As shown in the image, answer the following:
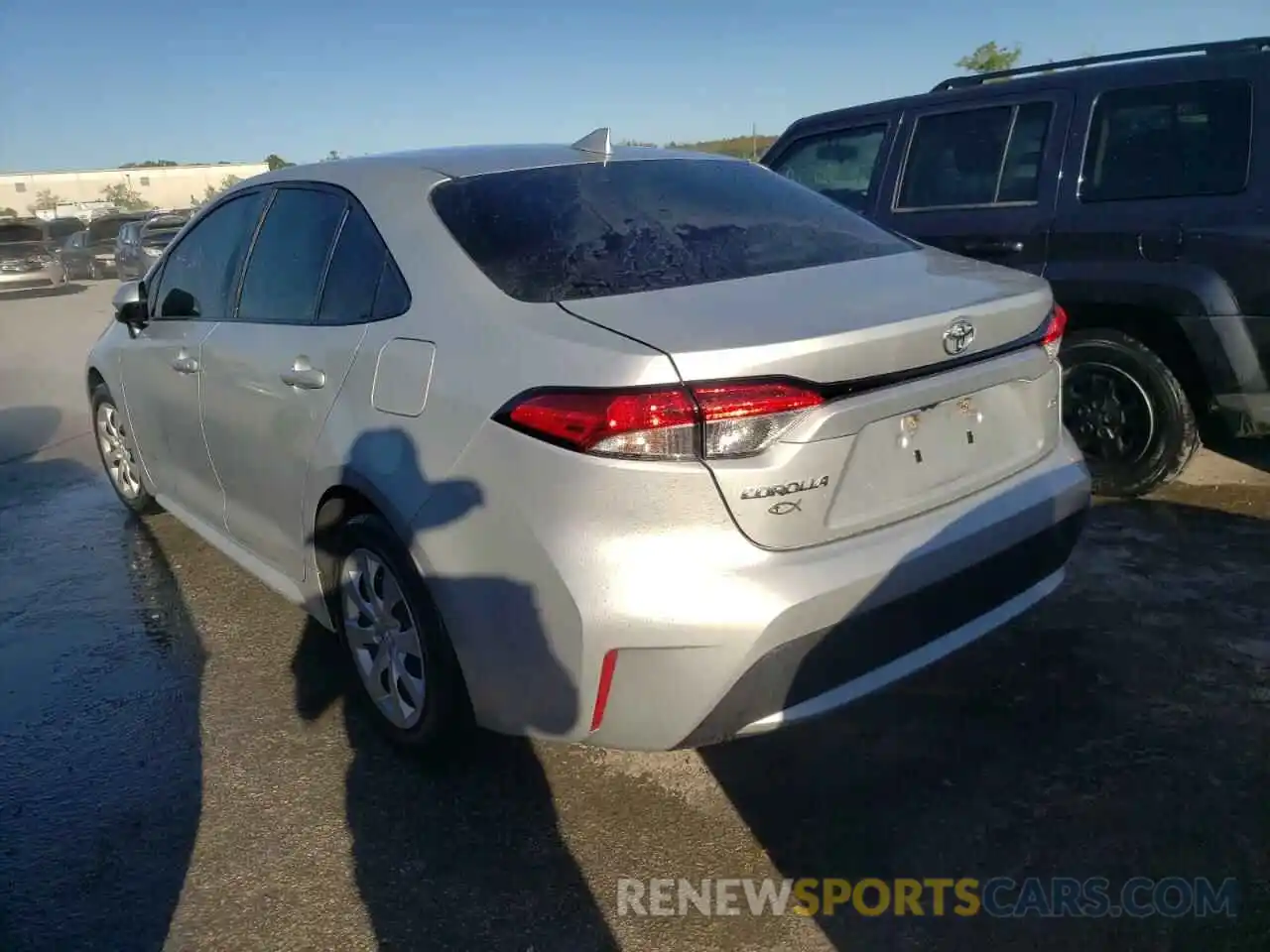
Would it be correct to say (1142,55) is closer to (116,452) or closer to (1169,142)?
(1169,142)

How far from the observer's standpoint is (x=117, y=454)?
17.0 ft

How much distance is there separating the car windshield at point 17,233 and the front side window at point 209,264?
1909 centimetres

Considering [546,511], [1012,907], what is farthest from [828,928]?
[546,511]

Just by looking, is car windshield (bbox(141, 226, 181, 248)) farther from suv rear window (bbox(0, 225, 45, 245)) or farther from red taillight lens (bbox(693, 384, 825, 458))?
red taillight lens (bbox(693, 384, 825, 458))

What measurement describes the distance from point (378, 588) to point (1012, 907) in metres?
1.79

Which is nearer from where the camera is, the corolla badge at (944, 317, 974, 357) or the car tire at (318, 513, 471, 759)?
the corolla badge at (944, 317, 974, 357)

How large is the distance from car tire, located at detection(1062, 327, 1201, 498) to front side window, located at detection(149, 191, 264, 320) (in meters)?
3.49

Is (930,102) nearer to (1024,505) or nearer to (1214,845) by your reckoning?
(1024,505)

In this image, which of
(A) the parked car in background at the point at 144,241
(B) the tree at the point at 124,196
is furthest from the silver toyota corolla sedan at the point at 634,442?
(B) the tree at the point at 124,196

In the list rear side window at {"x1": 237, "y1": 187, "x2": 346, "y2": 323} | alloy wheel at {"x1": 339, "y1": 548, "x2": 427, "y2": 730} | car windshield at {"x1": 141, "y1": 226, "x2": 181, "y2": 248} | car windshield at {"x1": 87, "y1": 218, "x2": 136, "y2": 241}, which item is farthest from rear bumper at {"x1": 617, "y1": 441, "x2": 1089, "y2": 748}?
car windshield at {"x1": 87, "y1": 218, "x2": 136, "y2": 241}

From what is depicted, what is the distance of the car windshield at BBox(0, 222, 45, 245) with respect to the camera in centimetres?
2000

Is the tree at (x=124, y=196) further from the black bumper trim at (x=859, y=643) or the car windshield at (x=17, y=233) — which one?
the black bumper trim at (x=859, y=643)

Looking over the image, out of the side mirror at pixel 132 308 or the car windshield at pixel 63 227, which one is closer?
the side mirror at pixel 132 308

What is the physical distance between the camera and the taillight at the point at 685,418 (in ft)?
6.84
